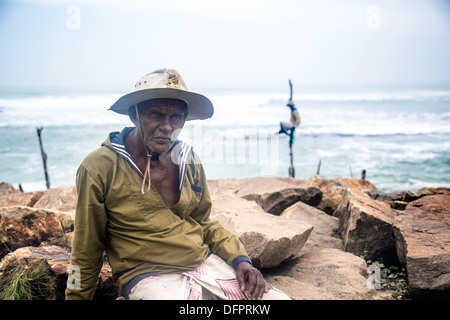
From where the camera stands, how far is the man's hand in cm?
178

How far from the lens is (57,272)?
227 cm

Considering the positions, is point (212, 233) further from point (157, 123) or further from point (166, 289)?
point (157, 123)

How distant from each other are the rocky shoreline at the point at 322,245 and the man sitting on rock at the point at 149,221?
637mm

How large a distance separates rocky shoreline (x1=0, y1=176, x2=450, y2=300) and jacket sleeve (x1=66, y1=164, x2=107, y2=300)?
630mm

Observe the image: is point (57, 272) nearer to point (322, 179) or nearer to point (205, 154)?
point (322, 179)

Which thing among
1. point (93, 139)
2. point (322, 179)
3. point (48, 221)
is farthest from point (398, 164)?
point (93, 139)

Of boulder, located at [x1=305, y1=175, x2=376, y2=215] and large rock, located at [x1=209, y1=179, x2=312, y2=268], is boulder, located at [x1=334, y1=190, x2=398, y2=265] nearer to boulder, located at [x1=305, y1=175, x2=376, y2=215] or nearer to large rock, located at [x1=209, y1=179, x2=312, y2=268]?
large rock, located at [x1=209, y1=179, x2=312, y2=268]

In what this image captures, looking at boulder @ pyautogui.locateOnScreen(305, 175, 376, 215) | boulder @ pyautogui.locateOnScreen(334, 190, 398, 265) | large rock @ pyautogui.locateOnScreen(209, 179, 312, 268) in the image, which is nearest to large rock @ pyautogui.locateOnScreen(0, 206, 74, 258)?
large rock @ pyautogui.locateOnScreen(209, 179, 312, 268)

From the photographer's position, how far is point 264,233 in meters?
2.64

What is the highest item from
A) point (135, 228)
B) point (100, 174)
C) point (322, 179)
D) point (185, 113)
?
point (185, 113)

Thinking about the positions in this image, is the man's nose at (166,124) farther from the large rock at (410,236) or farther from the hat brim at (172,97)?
the large rock at (410,236)

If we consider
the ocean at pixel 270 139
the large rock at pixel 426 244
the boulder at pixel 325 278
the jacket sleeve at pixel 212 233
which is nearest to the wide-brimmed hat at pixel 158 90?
the jacket sleeve at pixel 212 233

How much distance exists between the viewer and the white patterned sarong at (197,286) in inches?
65.8
